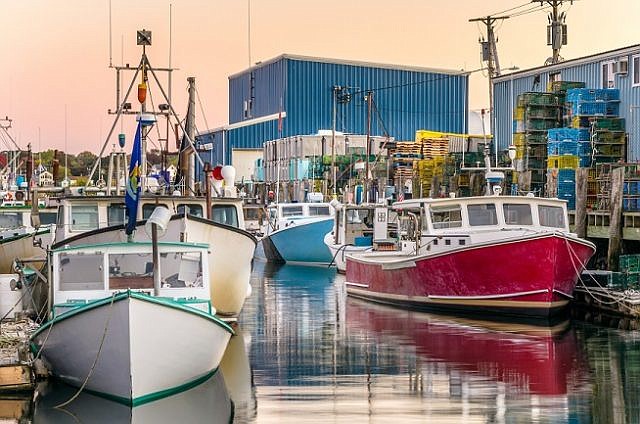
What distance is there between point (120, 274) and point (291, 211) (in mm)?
32409

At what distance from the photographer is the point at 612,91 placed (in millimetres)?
34062

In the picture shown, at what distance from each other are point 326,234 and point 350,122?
18.6 meters

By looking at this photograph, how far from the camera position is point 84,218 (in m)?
22.4

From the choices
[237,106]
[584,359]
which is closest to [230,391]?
[584,359]

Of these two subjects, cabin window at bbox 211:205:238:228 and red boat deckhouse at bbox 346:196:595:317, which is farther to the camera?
red boat deckhouse at bbox 346:196:595:317

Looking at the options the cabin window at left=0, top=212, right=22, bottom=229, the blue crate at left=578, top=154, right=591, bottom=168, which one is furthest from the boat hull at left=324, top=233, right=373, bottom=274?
the cabin window at left=0, top=212, right=22, bottom=229

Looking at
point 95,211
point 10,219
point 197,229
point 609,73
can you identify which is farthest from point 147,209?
point 609,73

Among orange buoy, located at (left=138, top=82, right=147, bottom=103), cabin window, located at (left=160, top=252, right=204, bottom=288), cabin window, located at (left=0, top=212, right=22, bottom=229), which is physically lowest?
cabin window, located at (left=160, top=252, right=204, bottom=288)

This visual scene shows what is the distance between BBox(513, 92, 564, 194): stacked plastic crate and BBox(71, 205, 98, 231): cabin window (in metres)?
16.5

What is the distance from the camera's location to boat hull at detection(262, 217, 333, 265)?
4612cm

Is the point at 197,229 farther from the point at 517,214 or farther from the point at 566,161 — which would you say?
the point at 566,161

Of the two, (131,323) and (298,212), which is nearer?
(131,323)

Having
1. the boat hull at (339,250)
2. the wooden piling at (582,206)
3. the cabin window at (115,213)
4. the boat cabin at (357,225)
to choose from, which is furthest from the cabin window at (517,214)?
the boat cabin at (357,225)

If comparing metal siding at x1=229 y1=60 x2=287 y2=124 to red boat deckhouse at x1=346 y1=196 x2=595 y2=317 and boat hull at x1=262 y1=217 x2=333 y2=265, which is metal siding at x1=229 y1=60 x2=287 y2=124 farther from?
red boat deckhouse at x1=346 y1=196 x2=595 y2=317
